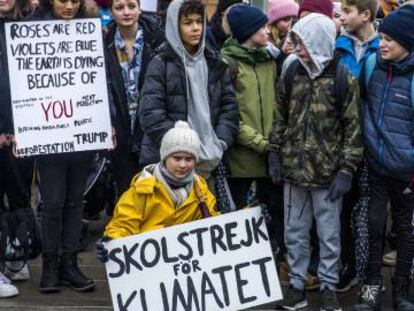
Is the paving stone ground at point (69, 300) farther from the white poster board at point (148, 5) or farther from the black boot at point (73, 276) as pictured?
the white poster board at point (148, 5)

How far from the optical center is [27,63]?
19.0 ft

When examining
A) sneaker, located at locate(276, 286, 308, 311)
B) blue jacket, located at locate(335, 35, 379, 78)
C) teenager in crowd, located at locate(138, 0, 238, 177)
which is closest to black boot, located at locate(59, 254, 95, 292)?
teenager in crowd, located at locate(138, 0, 238, 177)

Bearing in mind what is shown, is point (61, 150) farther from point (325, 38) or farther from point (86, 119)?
point (325, 38)

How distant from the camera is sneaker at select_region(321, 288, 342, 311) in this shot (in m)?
5.61

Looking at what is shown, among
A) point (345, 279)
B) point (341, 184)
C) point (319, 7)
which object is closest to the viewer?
point (341, 184)

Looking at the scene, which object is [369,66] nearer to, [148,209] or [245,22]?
[245,22]

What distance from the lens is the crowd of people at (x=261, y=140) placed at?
5.45 m

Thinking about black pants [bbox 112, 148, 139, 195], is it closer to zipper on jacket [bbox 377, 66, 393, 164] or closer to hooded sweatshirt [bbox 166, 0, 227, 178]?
hooded sweatshirt [bbox 166, 0, 227, 178]

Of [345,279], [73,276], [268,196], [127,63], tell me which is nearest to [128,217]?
[73,276]

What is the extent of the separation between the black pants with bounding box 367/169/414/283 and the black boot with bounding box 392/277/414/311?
0.13ft

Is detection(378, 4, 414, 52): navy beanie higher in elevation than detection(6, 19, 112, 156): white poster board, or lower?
higher

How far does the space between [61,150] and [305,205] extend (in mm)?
1502

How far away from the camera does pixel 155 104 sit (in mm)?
5652

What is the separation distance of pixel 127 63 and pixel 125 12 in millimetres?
317
